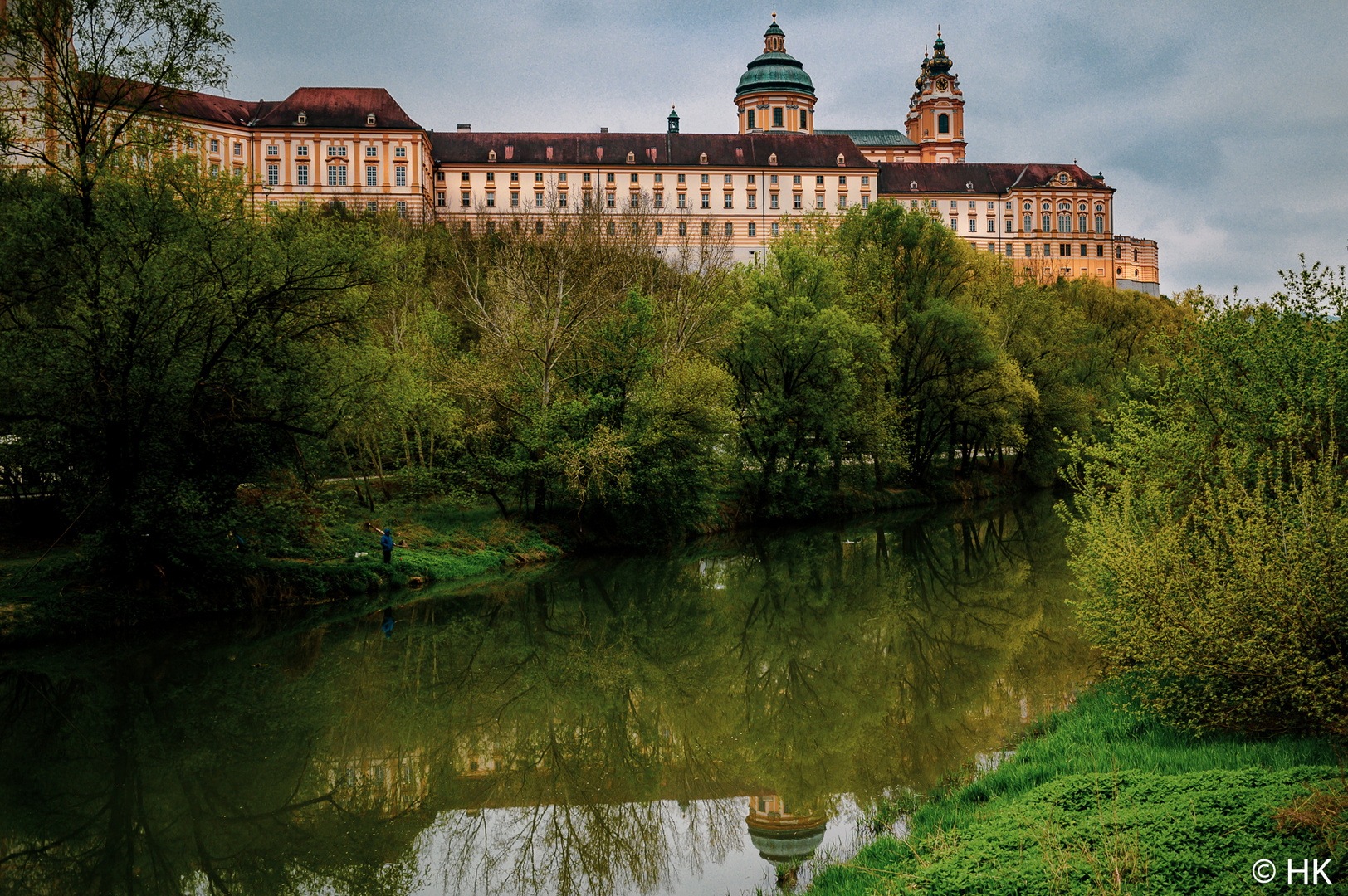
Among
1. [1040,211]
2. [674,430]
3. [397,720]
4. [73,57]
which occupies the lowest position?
[397,720]

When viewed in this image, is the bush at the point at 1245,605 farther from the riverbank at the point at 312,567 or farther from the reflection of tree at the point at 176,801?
the riverbank at the point at 312,567

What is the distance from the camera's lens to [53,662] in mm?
15375

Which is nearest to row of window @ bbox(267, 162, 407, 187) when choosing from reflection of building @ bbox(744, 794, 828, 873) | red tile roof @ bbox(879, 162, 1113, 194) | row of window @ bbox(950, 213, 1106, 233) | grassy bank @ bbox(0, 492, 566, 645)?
red tile roof @ bbox(879, 162, 1113, 194)

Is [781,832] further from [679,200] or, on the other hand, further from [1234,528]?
[679,200]

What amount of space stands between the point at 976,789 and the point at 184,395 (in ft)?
48.5

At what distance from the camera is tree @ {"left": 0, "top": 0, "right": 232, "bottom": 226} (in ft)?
59.2

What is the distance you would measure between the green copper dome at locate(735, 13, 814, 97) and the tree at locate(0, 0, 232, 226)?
Result: 3989 inches

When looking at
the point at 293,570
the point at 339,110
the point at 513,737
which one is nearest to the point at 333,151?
the point at 339,110

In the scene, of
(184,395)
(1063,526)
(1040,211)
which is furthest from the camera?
(1040,211)

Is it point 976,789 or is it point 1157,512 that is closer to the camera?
point 976,789

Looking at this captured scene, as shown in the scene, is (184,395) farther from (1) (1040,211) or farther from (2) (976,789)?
(1) (1040,211)

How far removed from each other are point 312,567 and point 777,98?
338ft

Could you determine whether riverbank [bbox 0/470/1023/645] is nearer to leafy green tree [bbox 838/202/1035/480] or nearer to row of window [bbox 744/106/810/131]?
leafy green tree [bbox 838/202/1035/480]

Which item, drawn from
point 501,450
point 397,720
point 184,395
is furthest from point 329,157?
point 397,720
